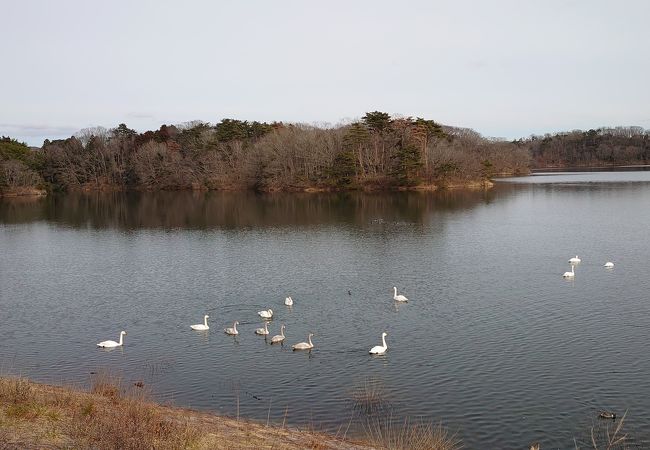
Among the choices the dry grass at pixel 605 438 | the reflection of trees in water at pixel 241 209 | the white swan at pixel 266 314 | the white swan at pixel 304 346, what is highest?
the reflection of trees in water at pixel 241 209

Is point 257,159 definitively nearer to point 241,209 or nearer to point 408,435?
point 241,209

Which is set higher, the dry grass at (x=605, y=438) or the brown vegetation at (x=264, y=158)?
the brown vegetation at (x=264, y=158)

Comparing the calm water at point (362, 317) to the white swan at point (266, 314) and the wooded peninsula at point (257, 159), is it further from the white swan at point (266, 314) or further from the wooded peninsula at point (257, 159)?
the wooded peninsula at point (257, 159)

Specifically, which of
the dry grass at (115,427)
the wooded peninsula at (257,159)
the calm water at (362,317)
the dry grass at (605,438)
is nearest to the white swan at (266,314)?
the calm water at (362,317)

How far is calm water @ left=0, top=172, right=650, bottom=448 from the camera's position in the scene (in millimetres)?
19797

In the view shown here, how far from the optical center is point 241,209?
88.0 meters

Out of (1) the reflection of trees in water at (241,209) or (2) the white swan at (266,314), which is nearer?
(2) the white swan at (266,314)

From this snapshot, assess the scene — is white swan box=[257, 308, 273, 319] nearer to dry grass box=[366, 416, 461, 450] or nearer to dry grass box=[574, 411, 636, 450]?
dry grass box=[366, 416, 461, 450]

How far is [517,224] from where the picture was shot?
206 ft

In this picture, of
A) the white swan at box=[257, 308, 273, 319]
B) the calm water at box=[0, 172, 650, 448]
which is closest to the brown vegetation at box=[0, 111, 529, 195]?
the calm water at box=[0, 172, 650, 448]

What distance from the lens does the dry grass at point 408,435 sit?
15.1 meters

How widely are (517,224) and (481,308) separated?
34495 millimetres

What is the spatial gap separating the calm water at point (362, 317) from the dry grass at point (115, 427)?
7.32ft

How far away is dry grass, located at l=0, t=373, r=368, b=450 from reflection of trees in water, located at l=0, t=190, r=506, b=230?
48978 mm
